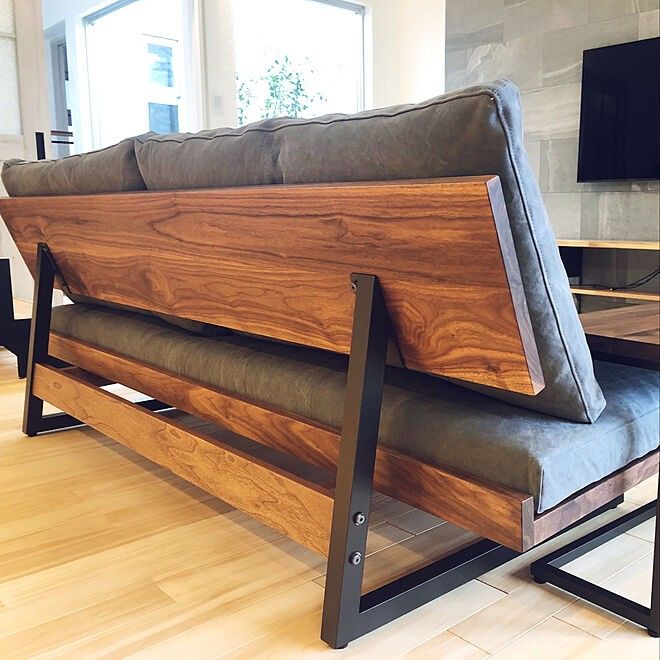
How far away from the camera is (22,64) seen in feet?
13.4

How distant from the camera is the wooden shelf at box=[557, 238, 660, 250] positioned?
355cm

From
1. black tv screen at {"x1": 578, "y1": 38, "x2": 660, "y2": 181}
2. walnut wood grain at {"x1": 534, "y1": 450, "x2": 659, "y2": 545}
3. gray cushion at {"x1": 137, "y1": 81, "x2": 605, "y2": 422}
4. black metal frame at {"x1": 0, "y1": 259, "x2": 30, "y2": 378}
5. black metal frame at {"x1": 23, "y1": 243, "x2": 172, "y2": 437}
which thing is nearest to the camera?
gray cushion at {"x1": 137, "y1": 81, "x2": 605, "y2": 422}

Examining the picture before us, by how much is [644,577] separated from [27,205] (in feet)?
5.95

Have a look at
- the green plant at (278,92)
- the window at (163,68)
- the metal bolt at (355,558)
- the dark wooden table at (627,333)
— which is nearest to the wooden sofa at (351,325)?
the metal bolt at (355,558)

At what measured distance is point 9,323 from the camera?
3.08 meters

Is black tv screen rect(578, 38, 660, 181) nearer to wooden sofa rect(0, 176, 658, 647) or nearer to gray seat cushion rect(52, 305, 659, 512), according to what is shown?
gray seat cushion rect(52, 305, 659, 512)

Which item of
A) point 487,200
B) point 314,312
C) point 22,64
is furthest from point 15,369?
point 487,200

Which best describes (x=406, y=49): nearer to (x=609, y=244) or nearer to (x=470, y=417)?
(x=609, y=244)

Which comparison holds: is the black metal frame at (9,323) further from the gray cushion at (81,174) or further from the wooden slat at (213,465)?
the wooden slat at (213,465)

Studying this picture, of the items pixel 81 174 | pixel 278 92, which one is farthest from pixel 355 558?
pixel 278 92

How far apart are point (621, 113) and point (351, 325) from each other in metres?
3.39

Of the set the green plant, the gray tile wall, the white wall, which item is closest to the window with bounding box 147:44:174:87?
the green plant

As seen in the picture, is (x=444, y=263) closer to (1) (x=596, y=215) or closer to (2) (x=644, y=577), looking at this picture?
(2) (x=644, y=577)

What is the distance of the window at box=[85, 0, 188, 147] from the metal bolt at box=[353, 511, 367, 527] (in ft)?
17.6
